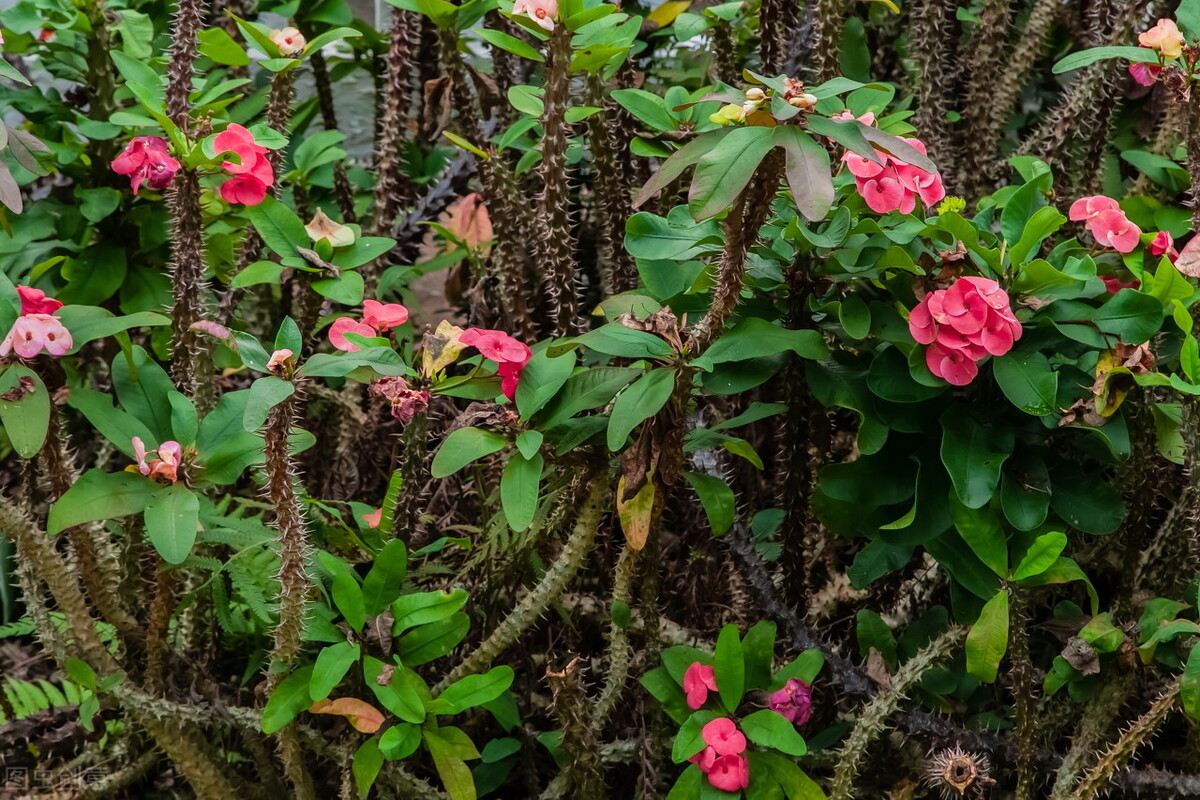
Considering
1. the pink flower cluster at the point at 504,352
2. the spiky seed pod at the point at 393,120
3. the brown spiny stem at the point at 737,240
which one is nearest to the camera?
the brown spiny stem at the point at 737,240

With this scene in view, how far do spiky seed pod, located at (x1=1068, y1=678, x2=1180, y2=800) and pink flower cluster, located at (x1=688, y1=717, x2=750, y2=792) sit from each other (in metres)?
0.40

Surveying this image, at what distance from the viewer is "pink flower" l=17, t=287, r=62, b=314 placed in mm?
1279

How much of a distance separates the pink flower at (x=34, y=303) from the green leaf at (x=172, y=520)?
11.7 inches

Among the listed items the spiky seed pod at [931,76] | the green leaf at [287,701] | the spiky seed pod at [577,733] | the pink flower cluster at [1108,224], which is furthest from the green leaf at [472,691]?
the spiky seed pod at [931,76]

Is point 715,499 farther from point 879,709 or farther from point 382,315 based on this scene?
point 382,315

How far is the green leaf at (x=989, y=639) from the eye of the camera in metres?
1.21

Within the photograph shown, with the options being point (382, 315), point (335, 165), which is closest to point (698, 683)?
point (382, 315)

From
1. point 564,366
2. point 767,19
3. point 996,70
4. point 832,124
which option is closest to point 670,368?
point 564,366

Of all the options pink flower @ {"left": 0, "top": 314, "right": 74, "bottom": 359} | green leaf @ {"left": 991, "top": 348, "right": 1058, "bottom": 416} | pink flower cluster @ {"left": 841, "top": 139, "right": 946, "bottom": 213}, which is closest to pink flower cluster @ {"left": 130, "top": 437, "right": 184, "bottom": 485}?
pink flower @ {"left": 0, "top": 314, "right": 74, "bottom": 359}

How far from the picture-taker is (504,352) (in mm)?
1199

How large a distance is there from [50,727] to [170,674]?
0.46 m

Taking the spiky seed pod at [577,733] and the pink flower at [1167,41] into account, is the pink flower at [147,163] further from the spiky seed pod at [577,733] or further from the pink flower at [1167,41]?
the pink flower at [1167,41]

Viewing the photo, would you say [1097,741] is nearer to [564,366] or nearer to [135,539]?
[564,366]

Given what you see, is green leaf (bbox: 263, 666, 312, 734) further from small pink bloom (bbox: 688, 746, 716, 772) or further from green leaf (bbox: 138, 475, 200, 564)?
small pink bloom (bbox: 688, 746, 716, 772)
